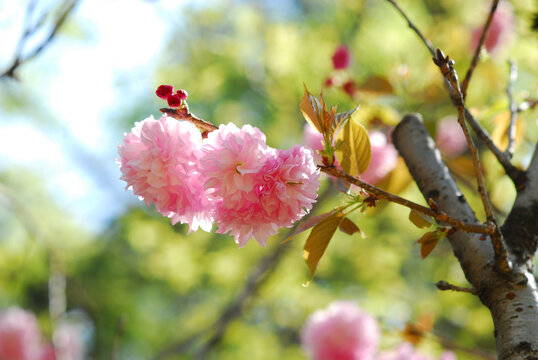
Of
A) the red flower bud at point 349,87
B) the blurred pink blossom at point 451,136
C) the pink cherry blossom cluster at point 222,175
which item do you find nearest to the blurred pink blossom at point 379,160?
the red flower bud at point 349,87

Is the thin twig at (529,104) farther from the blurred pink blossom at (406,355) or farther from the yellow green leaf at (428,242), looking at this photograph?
the blurred pink blossom at (406,355)

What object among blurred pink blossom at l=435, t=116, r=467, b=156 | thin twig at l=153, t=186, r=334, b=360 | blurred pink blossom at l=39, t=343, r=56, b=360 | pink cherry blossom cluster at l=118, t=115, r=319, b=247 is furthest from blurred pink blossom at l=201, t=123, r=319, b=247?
blurred pink blossom at l=39, t=343, r=56, b=360

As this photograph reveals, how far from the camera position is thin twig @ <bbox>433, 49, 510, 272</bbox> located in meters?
0.52

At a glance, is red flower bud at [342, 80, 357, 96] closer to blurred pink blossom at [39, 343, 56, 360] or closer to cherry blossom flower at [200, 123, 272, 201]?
cherry blossom flower at [200, 123, 272, 201]

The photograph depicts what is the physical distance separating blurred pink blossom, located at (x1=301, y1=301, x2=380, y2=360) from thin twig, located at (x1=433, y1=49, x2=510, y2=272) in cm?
103

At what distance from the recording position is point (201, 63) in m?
2.87

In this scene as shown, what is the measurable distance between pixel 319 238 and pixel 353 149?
133 mm

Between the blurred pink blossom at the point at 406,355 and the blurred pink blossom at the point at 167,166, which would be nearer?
the blurred pink blossom at the point at 167,166

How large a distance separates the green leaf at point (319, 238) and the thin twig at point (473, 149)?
0.17m

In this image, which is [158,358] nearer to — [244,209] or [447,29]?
[244,209]

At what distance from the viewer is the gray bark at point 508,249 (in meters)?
0.55

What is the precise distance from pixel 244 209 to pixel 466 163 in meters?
1.11

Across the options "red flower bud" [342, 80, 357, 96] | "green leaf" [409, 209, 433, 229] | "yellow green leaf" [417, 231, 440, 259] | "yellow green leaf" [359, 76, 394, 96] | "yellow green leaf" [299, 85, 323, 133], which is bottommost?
"green leaf" [409, 209, 433, 229]

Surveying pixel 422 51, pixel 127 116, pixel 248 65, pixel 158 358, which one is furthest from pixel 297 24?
pixel 158 358
